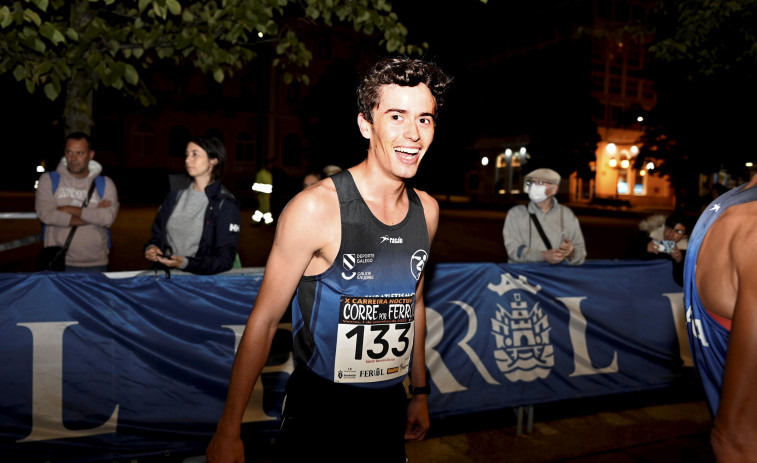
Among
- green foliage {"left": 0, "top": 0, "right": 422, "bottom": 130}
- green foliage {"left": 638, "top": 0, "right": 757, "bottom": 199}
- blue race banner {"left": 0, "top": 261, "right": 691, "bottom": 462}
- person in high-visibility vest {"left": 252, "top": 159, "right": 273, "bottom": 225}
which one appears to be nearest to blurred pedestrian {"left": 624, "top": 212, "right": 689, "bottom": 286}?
blue race banner {"left": 0, "top": 261, "right": 691, "bottom": 462}

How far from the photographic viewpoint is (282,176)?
20.7m

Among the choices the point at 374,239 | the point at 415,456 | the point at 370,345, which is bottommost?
the point at 415,456

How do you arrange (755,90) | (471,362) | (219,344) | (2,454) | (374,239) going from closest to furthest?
1. (374,239)
2. (2,454)
3. (219,344)
4. (471,362)
5. (755,90)

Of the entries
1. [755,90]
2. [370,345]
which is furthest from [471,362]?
[755,90]

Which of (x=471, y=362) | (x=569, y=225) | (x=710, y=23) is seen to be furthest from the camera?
(x=710, y=23)

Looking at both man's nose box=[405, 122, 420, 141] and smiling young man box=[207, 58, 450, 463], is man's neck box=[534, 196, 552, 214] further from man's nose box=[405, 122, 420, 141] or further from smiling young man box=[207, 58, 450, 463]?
man's nose box=[405, 122, 420, 141]

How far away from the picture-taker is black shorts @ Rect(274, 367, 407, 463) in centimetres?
216

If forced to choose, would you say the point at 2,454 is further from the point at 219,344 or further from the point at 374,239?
the point at 374,239

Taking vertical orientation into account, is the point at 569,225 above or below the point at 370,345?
above

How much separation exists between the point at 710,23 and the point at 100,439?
14351mm

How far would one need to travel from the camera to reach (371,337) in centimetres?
226

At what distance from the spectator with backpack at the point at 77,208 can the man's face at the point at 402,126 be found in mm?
4149

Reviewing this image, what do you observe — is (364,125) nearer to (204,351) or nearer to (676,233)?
(204,351)

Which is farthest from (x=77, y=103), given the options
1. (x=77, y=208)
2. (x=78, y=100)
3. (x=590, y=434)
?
(x=590, y=434)
